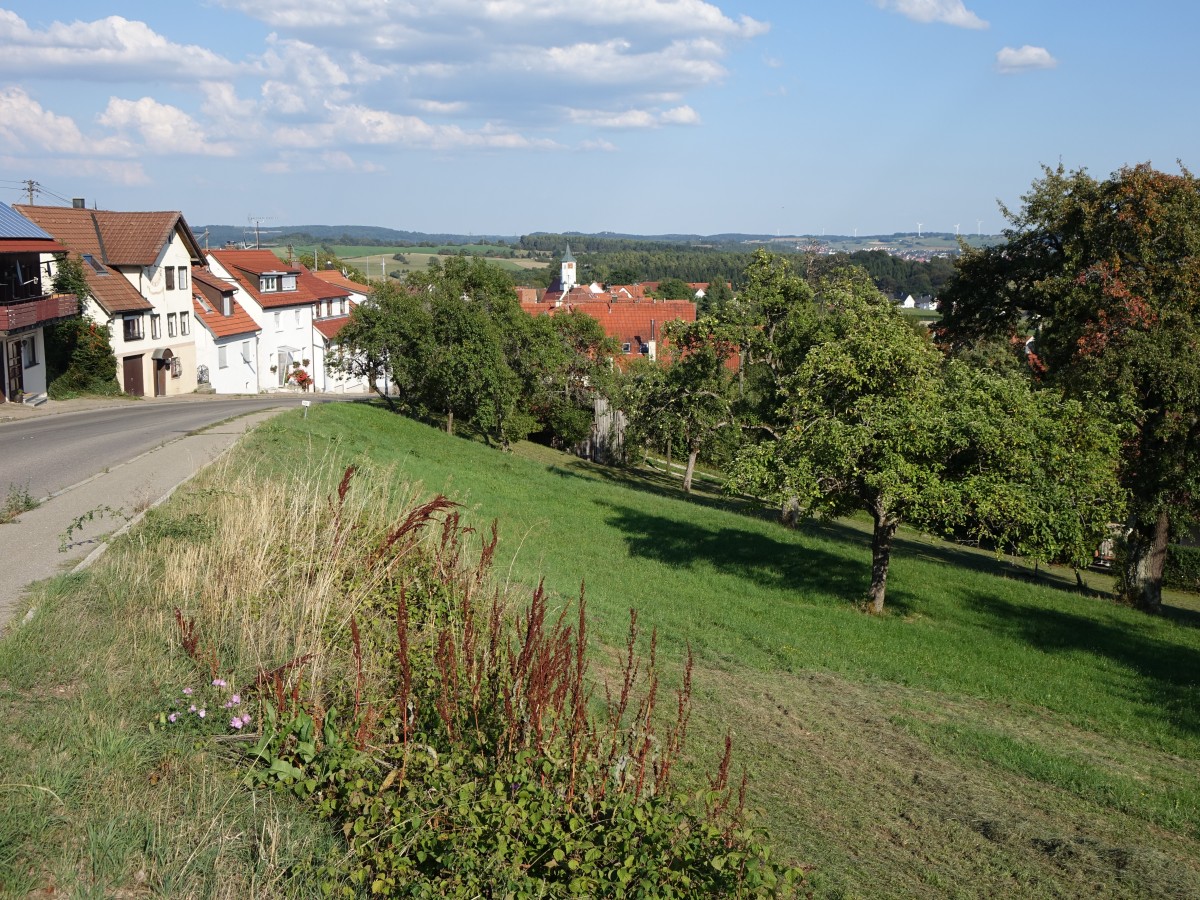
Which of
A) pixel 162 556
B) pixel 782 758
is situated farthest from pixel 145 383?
pixel 782 758

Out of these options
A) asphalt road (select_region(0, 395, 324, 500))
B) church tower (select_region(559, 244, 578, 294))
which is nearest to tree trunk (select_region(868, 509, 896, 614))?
asphalt road (select_region(0, 395, 324, 500))

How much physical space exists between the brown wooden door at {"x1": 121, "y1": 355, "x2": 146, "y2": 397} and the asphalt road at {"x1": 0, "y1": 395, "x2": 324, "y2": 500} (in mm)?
7563

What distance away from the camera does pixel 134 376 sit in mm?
39750

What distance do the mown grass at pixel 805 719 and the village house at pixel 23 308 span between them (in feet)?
43.2

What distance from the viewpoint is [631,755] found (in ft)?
18.9

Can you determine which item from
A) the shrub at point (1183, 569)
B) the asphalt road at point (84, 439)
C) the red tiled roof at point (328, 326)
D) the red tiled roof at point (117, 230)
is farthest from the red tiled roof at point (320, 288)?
the shrub at point (1183, 569)

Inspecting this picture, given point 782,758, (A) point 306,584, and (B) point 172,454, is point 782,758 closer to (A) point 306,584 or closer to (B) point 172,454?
(A) point 306,584

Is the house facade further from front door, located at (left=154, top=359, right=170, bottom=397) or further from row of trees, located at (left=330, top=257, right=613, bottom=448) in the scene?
row of trees, located at (left=330, top=257, right=613, bottom=448)

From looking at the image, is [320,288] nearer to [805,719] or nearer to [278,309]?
[278,309]

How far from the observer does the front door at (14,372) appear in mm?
29844

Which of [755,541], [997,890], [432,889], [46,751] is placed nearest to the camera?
[432,889]

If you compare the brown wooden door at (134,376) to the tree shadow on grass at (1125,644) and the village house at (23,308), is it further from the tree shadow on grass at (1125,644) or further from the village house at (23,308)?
the tree shadow on grass at (1125,644)

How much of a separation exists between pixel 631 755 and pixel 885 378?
45.6 ft

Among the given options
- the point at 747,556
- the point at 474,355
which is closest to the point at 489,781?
the point at 747,556
